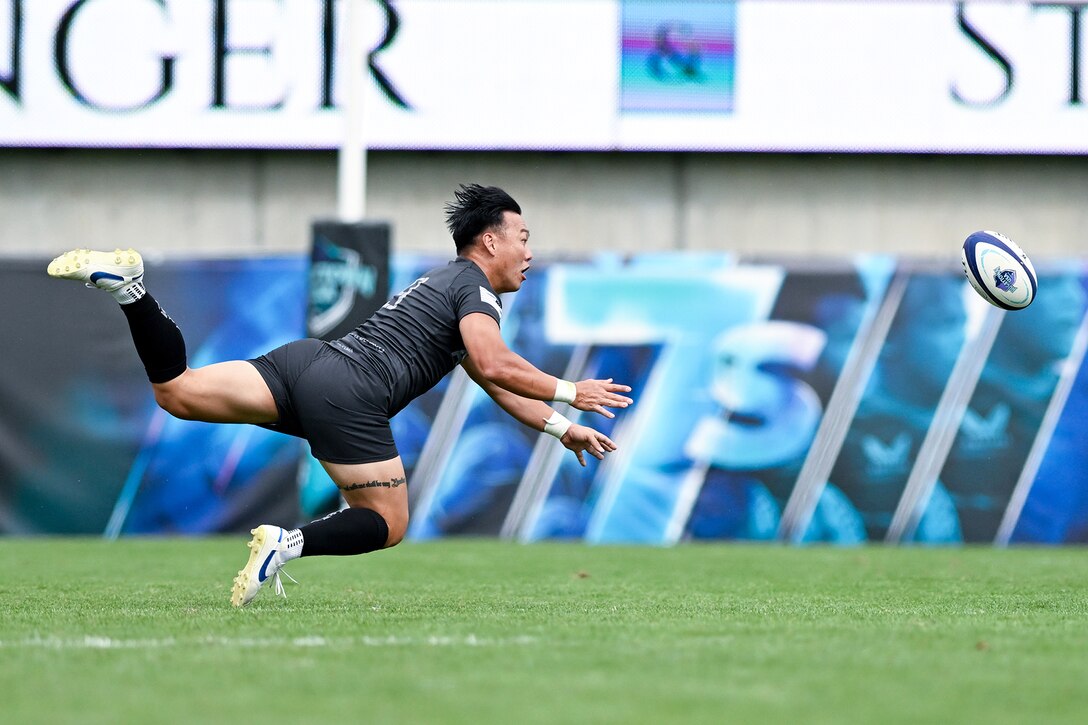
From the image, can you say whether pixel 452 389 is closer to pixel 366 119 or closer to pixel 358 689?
pixel 366 119

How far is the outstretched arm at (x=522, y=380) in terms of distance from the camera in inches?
223

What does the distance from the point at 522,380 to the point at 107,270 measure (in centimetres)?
163

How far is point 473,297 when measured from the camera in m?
5.89

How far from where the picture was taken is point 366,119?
44.7 ft

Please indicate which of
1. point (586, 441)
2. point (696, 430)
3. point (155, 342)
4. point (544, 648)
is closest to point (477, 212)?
point (586, 441)

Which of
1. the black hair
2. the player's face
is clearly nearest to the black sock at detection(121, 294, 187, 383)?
the black hair

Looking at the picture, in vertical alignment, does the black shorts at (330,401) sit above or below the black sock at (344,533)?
above

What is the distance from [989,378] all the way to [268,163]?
6.92 meters

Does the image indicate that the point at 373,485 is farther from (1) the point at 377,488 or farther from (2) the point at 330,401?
(2) the point at 330,401

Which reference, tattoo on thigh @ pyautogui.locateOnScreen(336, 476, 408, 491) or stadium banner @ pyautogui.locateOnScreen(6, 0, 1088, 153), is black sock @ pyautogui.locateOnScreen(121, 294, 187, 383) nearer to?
tattoo on thigh @ pyautogui.locateOnScreen(336, 476, 408, 491)

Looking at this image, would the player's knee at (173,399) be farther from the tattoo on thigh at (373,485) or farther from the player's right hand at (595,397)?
the player's right hand at (595,397)

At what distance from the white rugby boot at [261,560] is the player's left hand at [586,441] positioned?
117cm

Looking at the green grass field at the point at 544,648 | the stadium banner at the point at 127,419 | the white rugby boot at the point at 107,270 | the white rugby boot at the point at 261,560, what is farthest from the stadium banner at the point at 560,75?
the white rugby boot at the point at 261,560

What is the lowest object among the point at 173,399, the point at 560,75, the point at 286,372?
the point at 173,399
